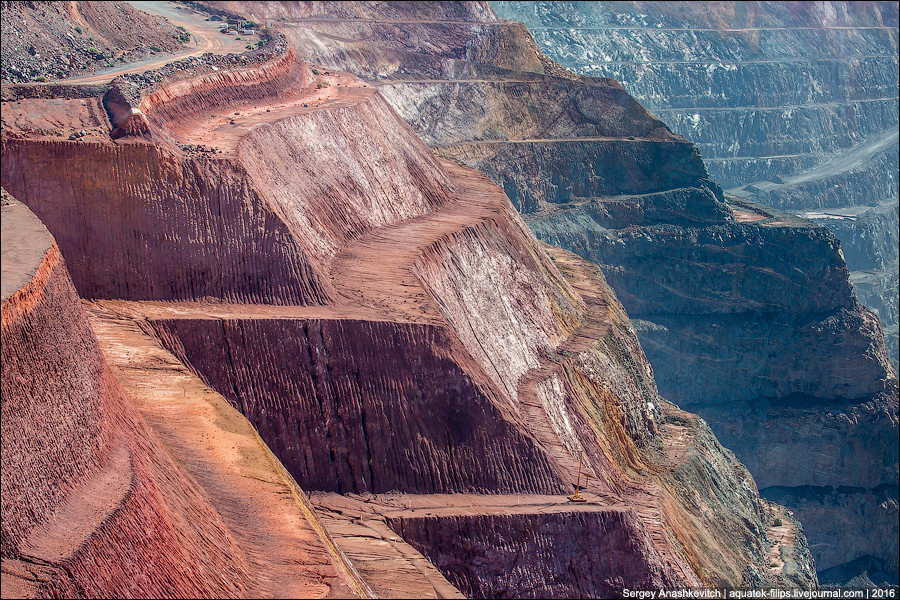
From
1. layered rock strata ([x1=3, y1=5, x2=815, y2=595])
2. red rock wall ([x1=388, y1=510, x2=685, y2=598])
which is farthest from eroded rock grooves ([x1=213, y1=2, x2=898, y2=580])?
red rock wall ([x1=388, y1=510, x2=685, y2=598])

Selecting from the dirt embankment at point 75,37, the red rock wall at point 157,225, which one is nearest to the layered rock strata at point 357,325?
the red rock wall at point 157,225

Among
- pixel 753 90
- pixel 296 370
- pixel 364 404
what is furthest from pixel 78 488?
pixel 753 90

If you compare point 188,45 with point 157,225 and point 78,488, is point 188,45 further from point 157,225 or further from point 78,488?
point 78,488

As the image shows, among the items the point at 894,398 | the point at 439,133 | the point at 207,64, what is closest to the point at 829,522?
the point at 894,398

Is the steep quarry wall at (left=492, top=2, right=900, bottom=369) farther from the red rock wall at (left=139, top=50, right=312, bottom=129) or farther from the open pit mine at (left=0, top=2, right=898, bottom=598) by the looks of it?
the red rock wall at (left=139, top=50, right=312, bottom=129)

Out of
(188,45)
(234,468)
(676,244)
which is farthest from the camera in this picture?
(676,244)

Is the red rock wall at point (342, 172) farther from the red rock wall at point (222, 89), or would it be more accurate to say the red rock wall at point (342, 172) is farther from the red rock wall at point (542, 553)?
the red rock wall at point (542, 553)
